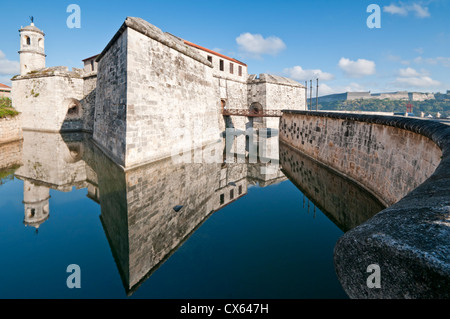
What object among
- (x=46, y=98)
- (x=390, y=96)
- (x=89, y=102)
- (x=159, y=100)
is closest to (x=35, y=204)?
(x=159, y=100)

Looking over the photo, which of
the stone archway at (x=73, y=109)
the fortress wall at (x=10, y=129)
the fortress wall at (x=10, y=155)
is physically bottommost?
the fortress wall at (x=10, y=155)

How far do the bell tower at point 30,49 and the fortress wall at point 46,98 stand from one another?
1.58 metres

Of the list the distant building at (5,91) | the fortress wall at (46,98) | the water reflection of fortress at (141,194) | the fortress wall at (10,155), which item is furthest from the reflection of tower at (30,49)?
the distant building at (5,91)

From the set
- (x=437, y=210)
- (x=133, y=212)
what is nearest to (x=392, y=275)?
(x=437, y=210)

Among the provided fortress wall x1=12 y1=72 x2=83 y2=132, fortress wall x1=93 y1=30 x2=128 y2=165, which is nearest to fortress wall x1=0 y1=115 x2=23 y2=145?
fortress wall x1=12 y1=72 x2=83 y2=132

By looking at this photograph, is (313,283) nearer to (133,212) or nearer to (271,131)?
(133,212)

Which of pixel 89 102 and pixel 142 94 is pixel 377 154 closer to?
pixel 142 94

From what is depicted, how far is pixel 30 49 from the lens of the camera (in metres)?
20.4

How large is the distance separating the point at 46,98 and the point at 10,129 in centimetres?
571

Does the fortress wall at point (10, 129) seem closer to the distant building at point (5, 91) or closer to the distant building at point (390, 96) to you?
the distant building at point (5, 91)

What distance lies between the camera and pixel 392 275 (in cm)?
124

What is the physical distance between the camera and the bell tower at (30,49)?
66.5 ft

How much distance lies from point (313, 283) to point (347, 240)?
5.18 feet

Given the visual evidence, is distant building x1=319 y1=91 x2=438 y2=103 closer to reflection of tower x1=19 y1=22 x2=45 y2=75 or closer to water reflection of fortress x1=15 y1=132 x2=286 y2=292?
reflection of tower x1=19 y1=22 x2=45 y2=75
